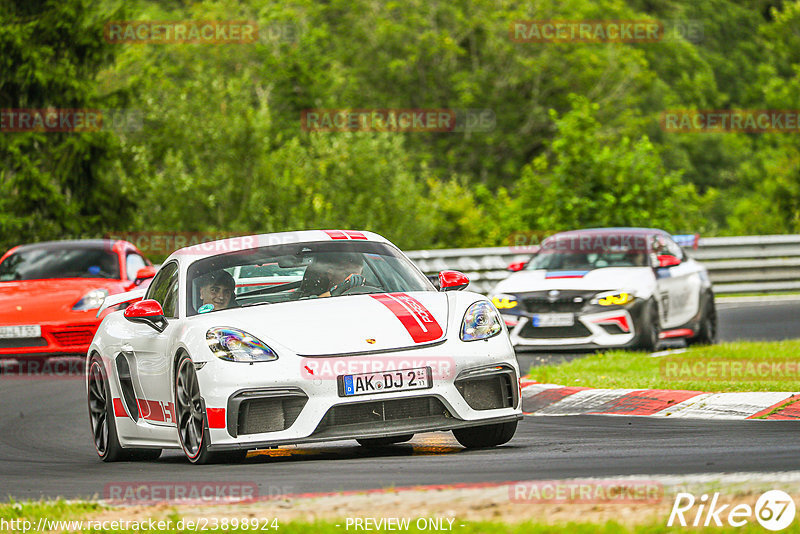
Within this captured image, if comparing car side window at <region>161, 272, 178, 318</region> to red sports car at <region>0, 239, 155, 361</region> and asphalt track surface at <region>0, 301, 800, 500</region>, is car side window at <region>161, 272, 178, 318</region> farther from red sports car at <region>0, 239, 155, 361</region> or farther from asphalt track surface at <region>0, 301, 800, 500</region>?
red sports car at <region>0, 239, 155, 361</region>

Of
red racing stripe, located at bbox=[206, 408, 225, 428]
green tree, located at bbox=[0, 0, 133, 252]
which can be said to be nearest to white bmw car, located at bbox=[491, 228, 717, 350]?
red racing stripe, located at bbox=[206, 408, 225, 428]

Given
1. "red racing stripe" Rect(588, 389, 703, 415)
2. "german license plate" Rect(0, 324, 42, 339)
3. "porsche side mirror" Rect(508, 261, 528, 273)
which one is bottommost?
"red racing stripe" Rect(588, 389, 703, 415)

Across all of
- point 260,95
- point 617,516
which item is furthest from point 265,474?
point 260,95

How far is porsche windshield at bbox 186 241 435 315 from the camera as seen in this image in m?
8.41

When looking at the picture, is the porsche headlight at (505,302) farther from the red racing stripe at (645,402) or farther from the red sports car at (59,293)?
the red racing stripe at (645,402)

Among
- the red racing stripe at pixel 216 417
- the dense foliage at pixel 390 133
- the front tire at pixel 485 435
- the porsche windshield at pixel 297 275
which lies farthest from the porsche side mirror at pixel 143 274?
the dense foliage at pixel 390 133

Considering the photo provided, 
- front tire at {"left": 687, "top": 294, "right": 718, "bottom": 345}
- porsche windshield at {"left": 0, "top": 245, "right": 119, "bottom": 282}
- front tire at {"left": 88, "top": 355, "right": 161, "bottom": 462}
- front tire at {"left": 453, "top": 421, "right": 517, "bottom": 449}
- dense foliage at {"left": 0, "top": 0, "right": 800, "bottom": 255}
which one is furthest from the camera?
dense foliage at {"left": 0, "top": 0, "right": 800, "bottom": 255}

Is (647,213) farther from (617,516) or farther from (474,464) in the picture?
(617,516)

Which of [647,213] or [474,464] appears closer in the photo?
[474,464]

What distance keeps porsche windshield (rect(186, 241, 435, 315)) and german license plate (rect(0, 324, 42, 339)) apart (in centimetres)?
726

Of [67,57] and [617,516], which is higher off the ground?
[67,57]

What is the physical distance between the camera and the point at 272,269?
28.5 ft

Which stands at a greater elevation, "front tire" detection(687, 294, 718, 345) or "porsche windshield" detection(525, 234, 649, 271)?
"porsche windshield" detection(525, 234, 649, 271)

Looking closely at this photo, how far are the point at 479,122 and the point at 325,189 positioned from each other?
1965cm
